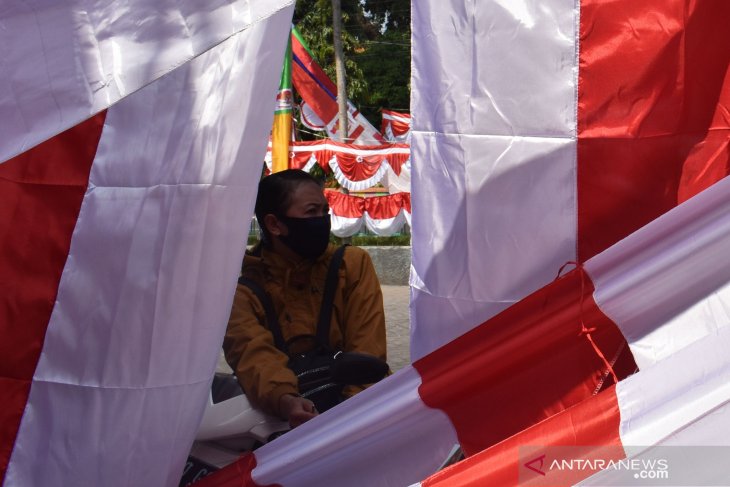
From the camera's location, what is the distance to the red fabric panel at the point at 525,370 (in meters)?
2.10

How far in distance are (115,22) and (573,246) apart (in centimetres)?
121

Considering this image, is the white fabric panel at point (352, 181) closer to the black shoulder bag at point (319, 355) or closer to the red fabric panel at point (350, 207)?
the red fabric panel at point (350, 207)

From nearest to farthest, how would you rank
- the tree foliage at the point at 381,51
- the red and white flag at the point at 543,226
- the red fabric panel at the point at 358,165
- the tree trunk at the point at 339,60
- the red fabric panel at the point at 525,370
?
the red and white flag at the point at 543,226 < the red fabric panel at the point at 525,370 < the tree trunk at the point at 339,60 < the red fabric panel at the point at 358,165 < the tree foliage at the point at 381,51

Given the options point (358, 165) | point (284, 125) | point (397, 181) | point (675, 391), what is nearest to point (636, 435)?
point (675, 391)

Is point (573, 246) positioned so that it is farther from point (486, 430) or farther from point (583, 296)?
point (486, 430)

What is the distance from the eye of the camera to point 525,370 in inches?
83.1

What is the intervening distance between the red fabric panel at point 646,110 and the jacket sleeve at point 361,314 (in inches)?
34.1

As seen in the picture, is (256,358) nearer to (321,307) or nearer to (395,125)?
(321,307)

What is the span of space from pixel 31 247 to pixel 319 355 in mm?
1005

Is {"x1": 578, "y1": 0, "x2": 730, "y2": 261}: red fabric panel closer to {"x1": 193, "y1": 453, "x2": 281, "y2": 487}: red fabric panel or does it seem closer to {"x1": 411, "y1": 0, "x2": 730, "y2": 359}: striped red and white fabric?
{"x1": 411, "y1": 0, "x2": 730, "y2": 359}: striped red and white fabric

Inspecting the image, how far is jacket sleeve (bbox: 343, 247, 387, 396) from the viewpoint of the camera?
116 inches

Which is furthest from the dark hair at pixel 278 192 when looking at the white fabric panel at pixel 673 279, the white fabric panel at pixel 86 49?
the white fabric panel at pixel 673 279

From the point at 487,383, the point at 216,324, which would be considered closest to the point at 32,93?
the point at 216,324

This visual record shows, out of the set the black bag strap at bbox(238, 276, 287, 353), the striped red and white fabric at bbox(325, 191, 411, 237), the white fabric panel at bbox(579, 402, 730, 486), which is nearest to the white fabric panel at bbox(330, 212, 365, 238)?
the striped red and white fabric at bbox(325, 191, 411, 237)
